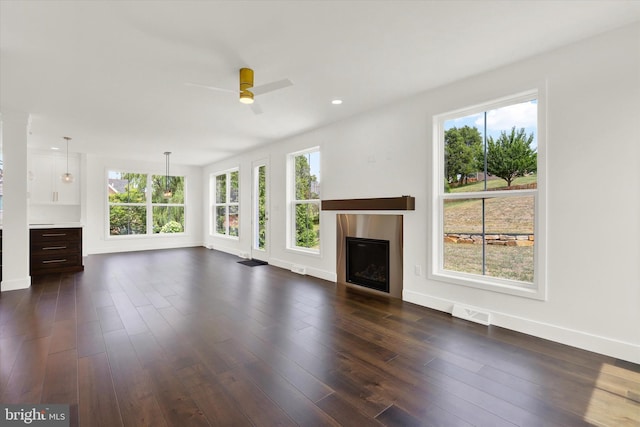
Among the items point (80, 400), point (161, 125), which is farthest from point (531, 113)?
point (161, 125)

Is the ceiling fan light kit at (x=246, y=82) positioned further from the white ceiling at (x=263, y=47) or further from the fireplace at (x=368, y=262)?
the fireplace at (x=368, y=262)

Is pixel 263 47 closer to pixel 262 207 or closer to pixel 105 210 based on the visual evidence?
pixel 262 207

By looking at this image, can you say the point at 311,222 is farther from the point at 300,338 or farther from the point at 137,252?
the point at 137,252

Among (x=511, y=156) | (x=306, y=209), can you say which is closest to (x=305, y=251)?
(x=306, y=209)

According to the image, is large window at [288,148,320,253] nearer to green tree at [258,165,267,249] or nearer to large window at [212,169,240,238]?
green tree at [258,165,267,249]

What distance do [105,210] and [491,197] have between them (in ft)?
28.7

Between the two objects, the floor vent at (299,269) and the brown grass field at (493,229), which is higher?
the brown grass field at (493,229)

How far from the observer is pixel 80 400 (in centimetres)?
181

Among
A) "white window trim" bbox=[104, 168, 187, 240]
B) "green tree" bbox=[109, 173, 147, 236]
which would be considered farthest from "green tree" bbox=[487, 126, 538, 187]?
"green tree" bbox=[109, 173, 147, 236]

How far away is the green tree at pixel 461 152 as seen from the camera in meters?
3.38

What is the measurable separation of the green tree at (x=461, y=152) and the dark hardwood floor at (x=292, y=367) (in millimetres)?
1609

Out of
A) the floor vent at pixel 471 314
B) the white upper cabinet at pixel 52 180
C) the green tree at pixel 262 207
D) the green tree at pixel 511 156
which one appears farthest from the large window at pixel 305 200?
the white upper cabinet at pixel 52 180

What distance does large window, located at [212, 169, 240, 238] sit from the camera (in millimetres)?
8008

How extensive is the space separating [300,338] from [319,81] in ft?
8.63
